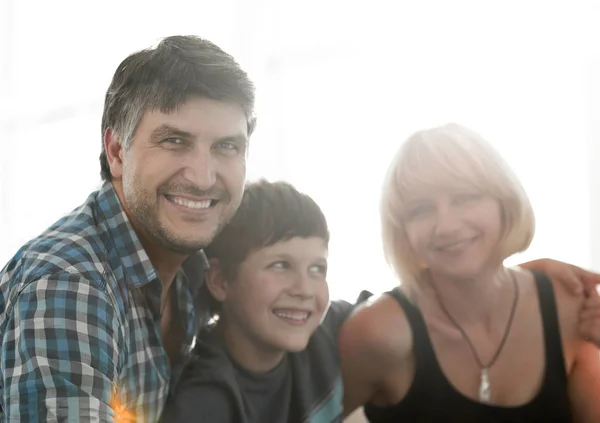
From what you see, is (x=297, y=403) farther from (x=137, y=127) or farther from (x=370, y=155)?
(x=370, y=155)

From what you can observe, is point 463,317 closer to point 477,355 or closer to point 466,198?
point 477,355

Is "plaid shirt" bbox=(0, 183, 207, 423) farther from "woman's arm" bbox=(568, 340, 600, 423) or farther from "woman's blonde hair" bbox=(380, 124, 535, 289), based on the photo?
"woman's arm" bbox=(568, 340, 600, 423)

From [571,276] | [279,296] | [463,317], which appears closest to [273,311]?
[279,296]

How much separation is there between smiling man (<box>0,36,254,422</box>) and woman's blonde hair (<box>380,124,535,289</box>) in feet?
0.89

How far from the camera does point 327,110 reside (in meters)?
2.58

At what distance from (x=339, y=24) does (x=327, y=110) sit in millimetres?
281

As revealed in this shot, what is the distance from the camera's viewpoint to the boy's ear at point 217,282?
1.30 metres

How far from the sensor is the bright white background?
2.07 metres

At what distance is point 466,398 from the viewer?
4.31 feet

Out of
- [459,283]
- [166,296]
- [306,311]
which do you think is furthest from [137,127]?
[459,283]

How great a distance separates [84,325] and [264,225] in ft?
1.19

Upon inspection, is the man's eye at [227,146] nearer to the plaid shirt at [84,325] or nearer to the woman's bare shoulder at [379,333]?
the plaid shirt at [84,325]

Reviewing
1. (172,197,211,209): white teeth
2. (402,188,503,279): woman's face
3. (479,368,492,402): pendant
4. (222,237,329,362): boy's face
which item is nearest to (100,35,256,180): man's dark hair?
(172,197,211,209): white teeth

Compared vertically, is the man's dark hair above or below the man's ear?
above
